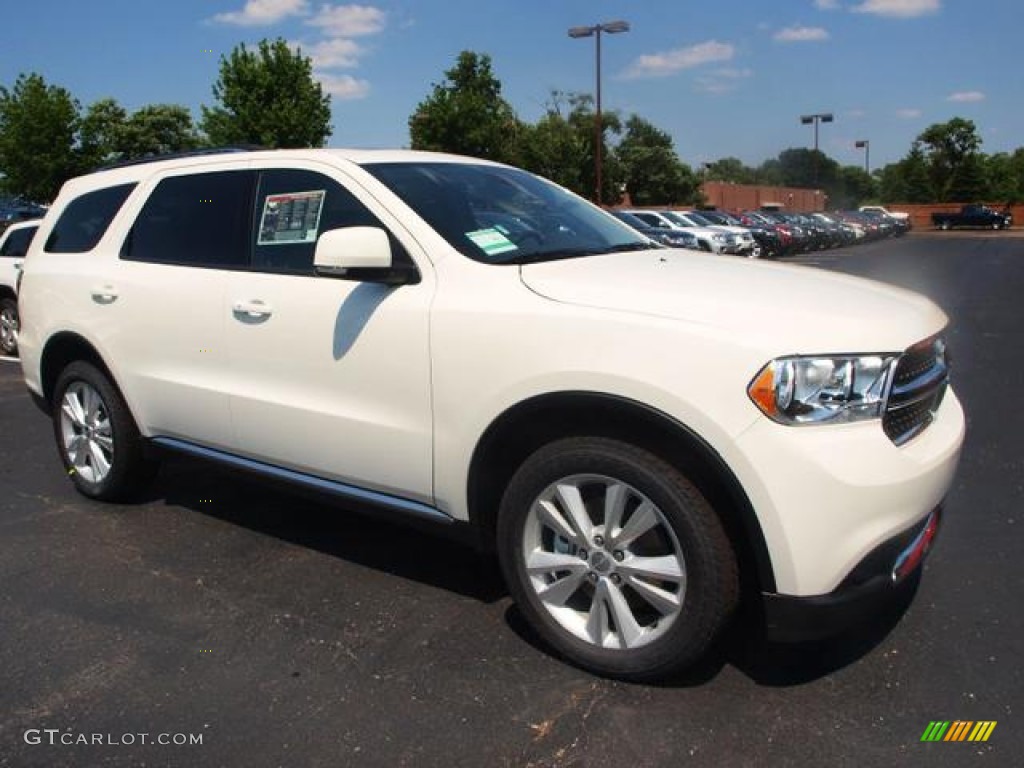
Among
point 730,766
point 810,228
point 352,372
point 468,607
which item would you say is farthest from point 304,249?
point 810,228

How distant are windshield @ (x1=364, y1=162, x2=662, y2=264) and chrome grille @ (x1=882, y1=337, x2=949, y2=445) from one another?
1.29 meters

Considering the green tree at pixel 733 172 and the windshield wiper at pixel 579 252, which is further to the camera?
the green tree at pixel 733 172

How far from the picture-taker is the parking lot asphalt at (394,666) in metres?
2.56

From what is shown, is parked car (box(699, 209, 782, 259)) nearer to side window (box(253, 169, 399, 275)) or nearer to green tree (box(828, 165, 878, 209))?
side window (box(253, 169, 399, 275))

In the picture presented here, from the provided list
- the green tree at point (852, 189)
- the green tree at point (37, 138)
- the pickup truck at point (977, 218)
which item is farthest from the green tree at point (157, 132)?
the green tree at point (852, 189)

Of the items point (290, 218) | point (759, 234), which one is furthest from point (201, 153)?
point (759, 234)

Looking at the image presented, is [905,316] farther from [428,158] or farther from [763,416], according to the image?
[428,158]

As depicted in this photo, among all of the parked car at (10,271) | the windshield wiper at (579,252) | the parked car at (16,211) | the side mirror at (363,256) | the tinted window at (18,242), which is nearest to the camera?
the side mirror at (363,256)

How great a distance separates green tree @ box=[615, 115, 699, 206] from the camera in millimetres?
67125

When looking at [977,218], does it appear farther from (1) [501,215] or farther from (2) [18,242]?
(1) [501,215]

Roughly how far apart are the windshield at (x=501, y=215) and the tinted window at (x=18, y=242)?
26.8 feet

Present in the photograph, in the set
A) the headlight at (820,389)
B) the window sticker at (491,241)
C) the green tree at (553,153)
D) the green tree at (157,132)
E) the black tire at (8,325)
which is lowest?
the black tire at (8,325)

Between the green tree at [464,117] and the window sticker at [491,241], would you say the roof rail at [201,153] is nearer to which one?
the window sticker at [491,241]

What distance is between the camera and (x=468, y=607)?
3451 mm
